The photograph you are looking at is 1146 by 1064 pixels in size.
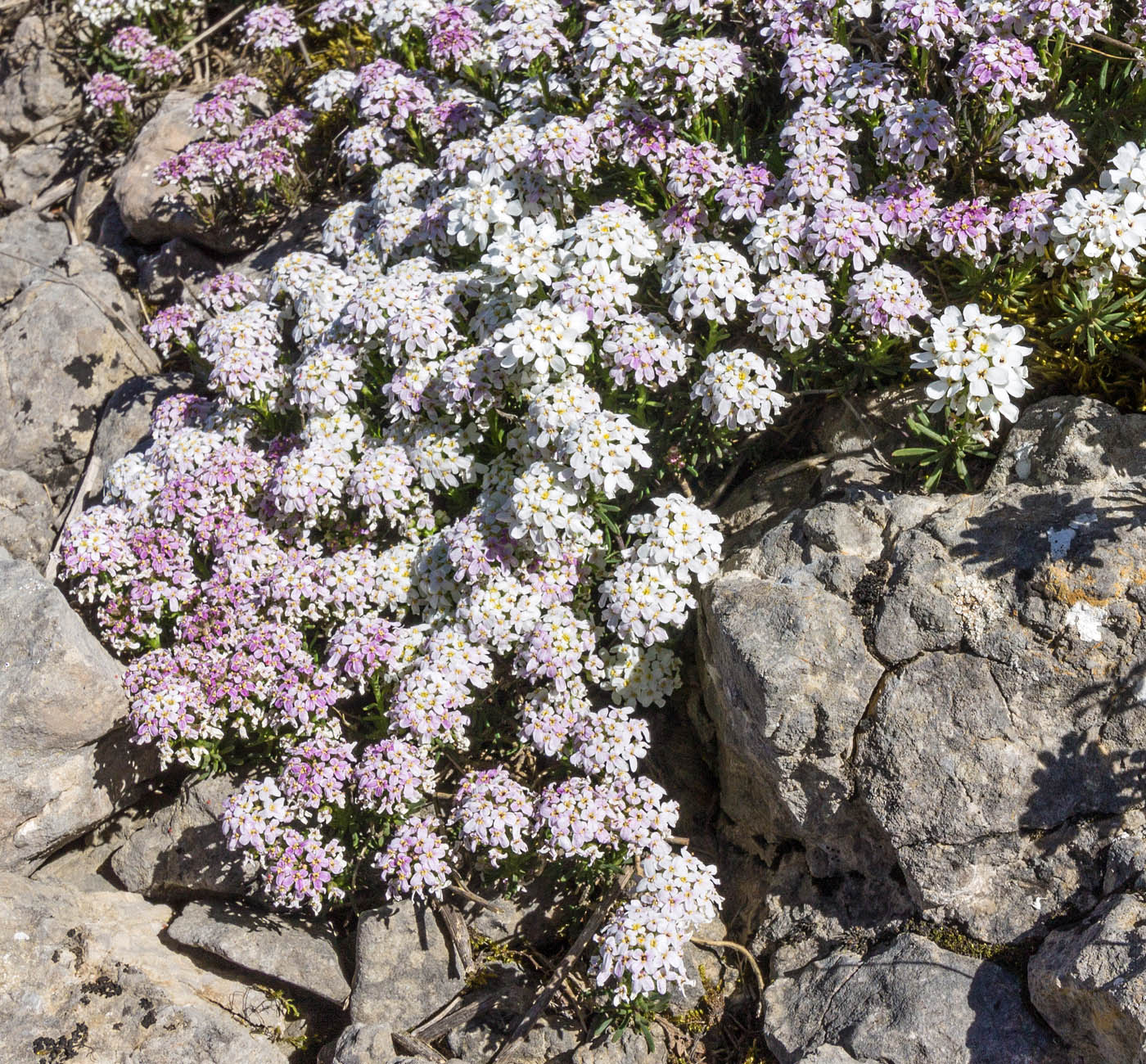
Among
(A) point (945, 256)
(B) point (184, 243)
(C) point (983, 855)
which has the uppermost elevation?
(A) point (945, 256)

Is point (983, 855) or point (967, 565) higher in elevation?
point (967, 565)

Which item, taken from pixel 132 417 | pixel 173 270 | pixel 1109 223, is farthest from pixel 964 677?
pixel 173 270

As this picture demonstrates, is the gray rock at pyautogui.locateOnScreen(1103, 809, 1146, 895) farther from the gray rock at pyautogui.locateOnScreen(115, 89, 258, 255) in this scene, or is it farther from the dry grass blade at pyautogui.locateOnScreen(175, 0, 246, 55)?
the dry grass blade at pyautogui.locateOnScreen(175, 0, 246, 55)

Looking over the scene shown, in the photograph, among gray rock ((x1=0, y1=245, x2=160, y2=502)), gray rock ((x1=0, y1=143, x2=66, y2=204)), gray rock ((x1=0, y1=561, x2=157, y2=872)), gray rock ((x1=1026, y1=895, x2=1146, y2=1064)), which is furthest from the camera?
gray rock ((x1=0, y1=143, x2=66, y2=204))

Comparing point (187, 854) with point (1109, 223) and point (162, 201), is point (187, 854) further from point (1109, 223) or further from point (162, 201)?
point (1109, 223)

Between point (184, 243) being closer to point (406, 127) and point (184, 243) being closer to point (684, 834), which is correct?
point (406, 127)

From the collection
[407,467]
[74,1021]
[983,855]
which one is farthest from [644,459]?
[74,1021]

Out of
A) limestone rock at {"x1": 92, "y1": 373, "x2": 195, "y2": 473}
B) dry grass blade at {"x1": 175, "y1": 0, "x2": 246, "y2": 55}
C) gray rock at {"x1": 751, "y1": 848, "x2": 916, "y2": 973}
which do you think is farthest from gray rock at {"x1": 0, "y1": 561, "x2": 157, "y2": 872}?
dry grass blade at {"x1": 175, "y1": 0, "x2": 246, "y2": 55}
